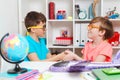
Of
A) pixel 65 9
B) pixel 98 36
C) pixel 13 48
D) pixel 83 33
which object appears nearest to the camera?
pixel 13 48

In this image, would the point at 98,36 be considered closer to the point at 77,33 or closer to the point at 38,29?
the point at 38,29

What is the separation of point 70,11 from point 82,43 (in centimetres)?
55

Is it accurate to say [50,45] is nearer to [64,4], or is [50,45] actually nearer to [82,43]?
[82,43]

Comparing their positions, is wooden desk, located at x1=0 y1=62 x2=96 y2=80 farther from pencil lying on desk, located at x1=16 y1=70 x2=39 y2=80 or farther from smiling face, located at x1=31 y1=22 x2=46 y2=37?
smiling face, located at x1=31 y1=22 x2=46 y2=37

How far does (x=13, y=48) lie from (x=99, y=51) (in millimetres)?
913

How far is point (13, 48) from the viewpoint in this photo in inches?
48.5

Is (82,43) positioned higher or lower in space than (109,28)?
lower

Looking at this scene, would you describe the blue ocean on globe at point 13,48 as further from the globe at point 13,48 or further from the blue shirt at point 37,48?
the blue shirt at point 37,48

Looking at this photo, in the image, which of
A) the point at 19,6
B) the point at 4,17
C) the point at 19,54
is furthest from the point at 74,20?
the point at 19,54

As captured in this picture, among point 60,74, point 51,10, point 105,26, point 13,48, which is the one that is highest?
point 51,10

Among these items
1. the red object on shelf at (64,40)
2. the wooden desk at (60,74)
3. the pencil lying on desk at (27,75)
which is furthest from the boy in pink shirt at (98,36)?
the red object on shelf at (64,40)

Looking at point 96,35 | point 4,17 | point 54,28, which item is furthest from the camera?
point 54,28

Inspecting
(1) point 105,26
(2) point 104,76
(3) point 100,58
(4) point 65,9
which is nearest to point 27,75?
(2) point 104,76

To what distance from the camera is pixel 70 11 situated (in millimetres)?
3092
